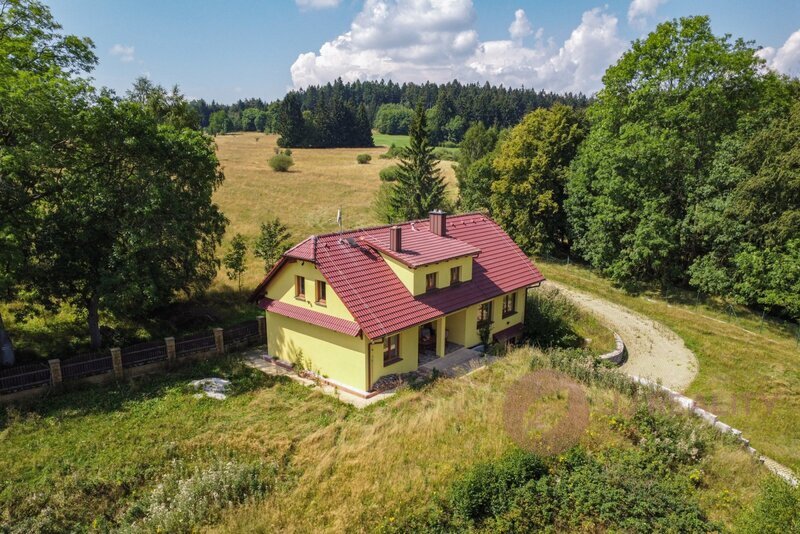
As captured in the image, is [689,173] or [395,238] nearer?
[395,238]

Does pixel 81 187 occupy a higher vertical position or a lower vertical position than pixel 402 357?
higher

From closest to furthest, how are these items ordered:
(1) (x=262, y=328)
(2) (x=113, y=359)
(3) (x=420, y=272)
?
(2) (x=113, y=359) → (3) (x=420, y=272) → (1) (x=262, y=328)

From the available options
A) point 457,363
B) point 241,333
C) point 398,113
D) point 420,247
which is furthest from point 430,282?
point 398,113

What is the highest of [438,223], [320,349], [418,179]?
[418,179]

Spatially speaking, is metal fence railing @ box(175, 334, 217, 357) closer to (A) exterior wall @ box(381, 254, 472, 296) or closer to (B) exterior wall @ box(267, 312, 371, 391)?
(B) exterior wall @ box(267, 312, 371, 391)

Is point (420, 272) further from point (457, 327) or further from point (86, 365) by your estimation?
point (86, 365)

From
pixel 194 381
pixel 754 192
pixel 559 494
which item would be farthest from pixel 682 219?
pixel 194 381

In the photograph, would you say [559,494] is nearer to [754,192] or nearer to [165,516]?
[165,516]
